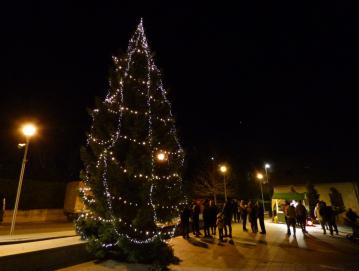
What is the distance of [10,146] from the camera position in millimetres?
28141

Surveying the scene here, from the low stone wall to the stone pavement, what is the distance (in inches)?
618

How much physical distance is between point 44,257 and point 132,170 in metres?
3.13

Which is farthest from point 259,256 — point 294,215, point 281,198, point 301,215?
point 281,198

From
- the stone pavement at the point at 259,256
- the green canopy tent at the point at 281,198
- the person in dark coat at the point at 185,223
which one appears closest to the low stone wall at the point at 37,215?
the person in dark coat at the point at 185,223

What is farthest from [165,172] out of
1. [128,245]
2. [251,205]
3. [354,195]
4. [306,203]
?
[354,195]

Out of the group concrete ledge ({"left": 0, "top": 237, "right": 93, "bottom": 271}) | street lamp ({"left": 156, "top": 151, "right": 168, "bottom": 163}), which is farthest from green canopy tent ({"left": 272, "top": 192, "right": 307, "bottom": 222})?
concrete ledge ({"left": 0, "top": 237, "right": 93, "bottom": 271})

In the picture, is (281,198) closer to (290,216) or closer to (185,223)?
(290,216)

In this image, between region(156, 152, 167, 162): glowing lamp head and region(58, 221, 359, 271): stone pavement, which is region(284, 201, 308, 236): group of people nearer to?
region(58, 221, 359, 271): stone pavement

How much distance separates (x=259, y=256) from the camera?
9102 millimetres

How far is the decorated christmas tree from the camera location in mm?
8156

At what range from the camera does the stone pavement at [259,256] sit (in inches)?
302

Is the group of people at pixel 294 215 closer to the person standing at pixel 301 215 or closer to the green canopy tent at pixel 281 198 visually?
the person standing at pixel 301 215

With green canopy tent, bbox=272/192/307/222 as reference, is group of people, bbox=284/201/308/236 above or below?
below

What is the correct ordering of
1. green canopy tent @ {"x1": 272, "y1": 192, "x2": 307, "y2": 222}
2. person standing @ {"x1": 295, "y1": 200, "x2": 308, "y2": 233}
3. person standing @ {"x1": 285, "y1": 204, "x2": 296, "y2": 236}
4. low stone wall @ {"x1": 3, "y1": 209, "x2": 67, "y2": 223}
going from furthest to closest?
1. low stone wall @ {"x1": 3, "y1": 209, "x2": 67, "y2": 223}
2. green canopy tent @ {"x1": 272, "y1": 192, "x2": 307, "y2": 222}
3. person standing @ {"x1": 295, "y1": 200, "x2": 308, "y2": 233}
4. person standing @ {"x1": 285, "y1": 204, "x2": 296, "y2": 236}
